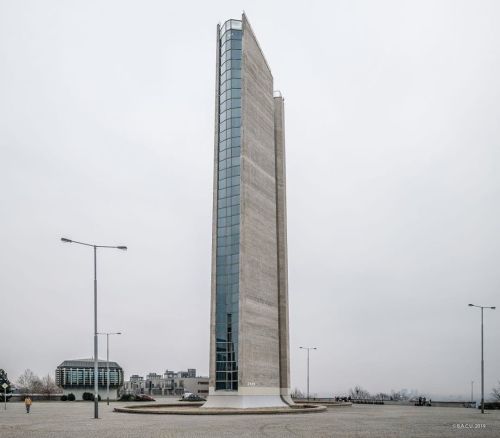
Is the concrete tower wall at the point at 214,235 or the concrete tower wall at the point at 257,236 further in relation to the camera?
the concrete tower wall at the point at 214,235

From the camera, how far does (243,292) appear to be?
48.5 m

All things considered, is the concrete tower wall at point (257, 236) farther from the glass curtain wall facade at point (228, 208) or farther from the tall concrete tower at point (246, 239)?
the glass curtain wall facade at point (228, 208)

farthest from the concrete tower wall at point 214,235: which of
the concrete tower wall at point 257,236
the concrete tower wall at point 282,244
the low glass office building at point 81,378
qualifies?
the low glass office building at point 81,378

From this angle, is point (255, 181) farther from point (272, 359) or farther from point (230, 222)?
point (272, 359)

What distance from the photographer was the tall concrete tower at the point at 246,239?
160ft

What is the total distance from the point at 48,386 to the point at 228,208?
100991 millimetres

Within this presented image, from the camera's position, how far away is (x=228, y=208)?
171 feet

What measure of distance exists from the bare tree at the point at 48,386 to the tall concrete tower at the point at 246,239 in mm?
77915

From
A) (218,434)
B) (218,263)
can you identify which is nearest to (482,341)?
(218,263)

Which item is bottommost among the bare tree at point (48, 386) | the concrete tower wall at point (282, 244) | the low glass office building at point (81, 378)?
the bare tree at point (48, 386)

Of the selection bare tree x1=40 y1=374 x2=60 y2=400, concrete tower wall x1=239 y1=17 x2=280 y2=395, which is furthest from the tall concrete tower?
bare tree x1=40 y1=374 x2=60 y2=400

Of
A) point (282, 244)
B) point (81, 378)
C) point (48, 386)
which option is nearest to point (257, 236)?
point (282, 244)

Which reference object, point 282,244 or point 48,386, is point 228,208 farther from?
point 48,386

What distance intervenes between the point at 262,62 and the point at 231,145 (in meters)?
11.5
